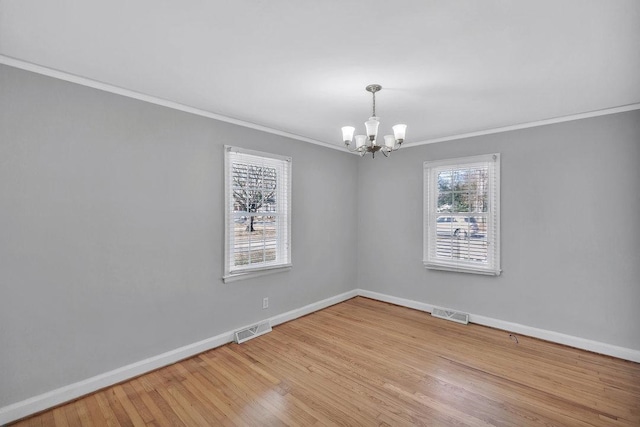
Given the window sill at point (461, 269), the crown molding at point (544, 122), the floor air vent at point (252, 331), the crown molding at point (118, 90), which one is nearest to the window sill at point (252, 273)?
the floor air vent at point (252, 331)

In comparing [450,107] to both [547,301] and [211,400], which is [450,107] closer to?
[547,301]

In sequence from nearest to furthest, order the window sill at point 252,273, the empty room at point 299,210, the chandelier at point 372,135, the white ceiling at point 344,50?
1. the white ceiling at point 344,50
2. the empty room at point 299,210
3. the chandelier at point 372,135
4. the window sill at point 252,273

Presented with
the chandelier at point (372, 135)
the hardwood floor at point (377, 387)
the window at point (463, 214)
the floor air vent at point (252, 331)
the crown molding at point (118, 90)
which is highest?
the crown molding at point (118, 90)

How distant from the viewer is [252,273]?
144 inches

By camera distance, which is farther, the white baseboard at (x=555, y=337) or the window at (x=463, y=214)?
the window at (x=463, y=214)

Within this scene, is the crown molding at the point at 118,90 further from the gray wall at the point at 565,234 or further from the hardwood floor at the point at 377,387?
the gray wall at the point at 565,234

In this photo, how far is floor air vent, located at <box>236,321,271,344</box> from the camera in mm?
3463

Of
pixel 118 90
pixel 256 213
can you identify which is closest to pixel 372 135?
pixel 256 213

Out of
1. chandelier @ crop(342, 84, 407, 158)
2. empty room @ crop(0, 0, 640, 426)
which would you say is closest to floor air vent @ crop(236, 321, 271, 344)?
empty room @ crop(0, 0, 640, 426)

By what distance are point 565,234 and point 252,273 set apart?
364cm

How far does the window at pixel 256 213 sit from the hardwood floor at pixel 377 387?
0.92m

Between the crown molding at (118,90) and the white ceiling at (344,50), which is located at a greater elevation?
the white ceiling at (344,50)

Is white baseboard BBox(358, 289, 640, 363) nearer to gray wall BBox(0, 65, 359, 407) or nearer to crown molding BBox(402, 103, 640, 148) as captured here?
crown molding BBox(402, 103, 640, 148)

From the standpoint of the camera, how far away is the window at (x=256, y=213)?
347 centimetres
